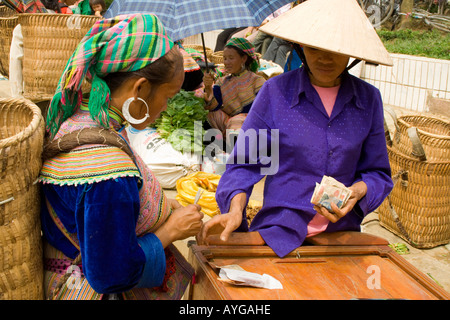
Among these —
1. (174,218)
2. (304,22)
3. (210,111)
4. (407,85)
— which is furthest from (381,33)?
(174,218)

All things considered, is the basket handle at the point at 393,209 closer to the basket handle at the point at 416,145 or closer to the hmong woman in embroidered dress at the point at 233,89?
the basket handle at the point at 416,145

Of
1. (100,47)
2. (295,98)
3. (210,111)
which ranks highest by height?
(100,47)

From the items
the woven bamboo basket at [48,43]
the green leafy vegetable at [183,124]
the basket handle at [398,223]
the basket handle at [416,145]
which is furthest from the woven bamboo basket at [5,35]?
the basket handle at [398,223]

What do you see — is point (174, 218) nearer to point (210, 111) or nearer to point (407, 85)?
point (210, 111)

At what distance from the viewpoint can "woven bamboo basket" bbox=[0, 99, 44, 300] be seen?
4.09ft

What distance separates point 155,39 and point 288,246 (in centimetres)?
92

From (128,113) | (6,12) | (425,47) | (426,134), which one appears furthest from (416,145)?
(6,12)

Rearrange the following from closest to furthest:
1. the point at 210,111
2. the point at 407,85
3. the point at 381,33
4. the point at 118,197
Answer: the point at 118,197, the point at 210,111, the point at 407,85, the point at 381,33

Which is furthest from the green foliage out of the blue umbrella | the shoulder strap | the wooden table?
the shoulder strap

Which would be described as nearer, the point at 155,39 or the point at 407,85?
the point at 155,39

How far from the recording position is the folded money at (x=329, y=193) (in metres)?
1.64

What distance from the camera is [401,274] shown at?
163 cm

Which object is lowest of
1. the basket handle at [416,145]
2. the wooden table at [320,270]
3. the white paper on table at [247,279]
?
the basket handle at [416,145]

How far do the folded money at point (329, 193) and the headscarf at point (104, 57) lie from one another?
2.47ft
